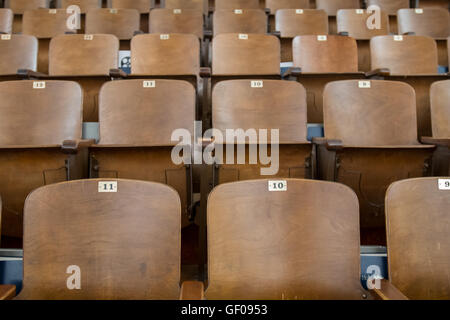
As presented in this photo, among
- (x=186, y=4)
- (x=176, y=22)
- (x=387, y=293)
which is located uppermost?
(x=186, y=4)

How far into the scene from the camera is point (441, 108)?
603mm

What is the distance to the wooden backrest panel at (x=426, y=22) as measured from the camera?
3.69 ft

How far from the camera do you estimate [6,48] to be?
2.69 ft

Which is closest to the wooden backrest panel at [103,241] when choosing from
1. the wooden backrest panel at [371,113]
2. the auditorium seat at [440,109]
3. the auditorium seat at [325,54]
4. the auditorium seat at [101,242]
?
the auditorium seat at [101,242]

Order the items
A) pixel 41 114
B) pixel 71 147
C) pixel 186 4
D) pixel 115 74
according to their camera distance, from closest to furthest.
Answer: pixel 71 147 → pixel 41 114 → pixel 115 74 → pixel 186 4

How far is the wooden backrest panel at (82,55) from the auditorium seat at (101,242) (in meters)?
0.55

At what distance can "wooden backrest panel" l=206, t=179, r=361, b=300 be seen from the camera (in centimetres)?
32

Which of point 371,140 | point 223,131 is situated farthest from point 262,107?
point 371,140

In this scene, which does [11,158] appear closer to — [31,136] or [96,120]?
[31,136]

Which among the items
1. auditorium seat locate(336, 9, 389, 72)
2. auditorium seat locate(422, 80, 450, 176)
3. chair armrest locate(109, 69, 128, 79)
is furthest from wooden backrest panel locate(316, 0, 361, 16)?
chair armrest locate(109, 69, 128, 79)

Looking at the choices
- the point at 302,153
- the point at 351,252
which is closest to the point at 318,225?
the point at 351,252

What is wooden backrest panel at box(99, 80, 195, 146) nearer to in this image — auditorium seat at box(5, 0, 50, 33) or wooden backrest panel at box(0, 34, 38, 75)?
wooden backrest panel at box(0, 34, 38, 75)

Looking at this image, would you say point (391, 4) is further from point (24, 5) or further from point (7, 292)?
point (7, 292)

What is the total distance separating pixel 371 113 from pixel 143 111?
372mm
